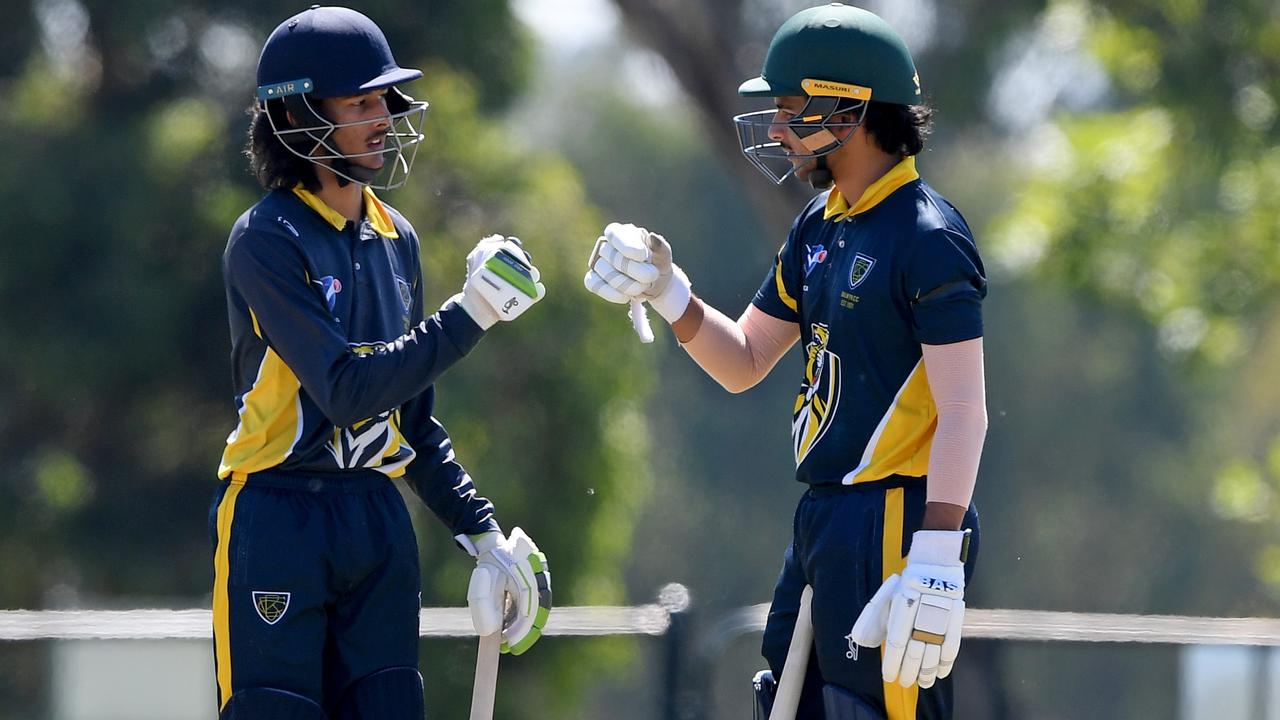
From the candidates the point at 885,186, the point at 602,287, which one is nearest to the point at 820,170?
the point at 885,186

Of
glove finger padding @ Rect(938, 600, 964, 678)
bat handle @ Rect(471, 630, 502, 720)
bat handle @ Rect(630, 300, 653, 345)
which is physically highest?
bat handle @ Rect(630, 300, 653, 345)

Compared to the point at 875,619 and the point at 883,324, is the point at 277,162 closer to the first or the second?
the point at 883,324

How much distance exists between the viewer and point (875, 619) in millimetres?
3176

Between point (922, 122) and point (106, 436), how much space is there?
27.8 ft

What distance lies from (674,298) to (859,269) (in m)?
0.49

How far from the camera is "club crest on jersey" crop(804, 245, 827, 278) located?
11.6 feet

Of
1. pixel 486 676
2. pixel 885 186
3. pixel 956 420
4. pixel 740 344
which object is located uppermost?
pixel 885 186

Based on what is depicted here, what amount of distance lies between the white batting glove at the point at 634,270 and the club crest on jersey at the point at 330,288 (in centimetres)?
52

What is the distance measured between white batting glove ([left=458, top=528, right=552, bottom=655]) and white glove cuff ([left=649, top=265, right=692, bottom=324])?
23.2 inches

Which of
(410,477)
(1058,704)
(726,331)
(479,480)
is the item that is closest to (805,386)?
(726,331)

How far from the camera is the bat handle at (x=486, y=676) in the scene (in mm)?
3619

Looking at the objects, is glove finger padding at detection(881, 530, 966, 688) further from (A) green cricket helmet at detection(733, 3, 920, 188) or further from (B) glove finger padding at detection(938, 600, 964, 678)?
(A) green cricket helmet at detection(733, 3, 920, 188)

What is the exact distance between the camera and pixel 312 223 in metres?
3.37

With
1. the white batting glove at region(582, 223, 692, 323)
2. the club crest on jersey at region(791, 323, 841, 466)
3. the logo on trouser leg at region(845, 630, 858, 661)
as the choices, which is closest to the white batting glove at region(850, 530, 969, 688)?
the logo on trouser leg at region(845, 630, 858, 661)
